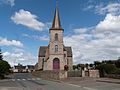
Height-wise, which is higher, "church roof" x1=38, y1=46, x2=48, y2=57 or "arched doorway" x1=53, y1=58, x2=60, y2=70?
"church roof" x1=38, y1=46, x2=48, y2=57

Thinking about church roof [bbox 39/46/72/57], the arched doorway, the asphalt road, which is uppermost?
church roof [bbox 39/46/72/57]

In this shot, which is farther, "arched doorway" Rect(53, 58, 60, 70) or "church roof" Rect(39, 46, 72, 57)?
"church roof" Rect(39, 46, 72, 57)

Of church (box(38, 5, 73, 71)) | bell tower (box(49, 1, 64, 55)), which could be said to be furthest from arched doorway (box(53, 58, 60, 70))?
bell tower (box(49, 1, 64, 55))

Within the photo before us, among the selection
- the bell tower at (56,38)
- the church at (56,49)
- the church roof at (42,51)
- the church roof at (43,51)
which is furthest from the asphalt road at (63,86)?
the church roof at (42,51)

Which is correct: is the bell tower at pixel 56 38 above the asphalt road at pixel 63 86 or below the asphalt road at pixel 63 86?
above

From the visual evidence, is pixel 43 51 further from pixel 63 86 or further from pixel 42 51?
pixel 63 86

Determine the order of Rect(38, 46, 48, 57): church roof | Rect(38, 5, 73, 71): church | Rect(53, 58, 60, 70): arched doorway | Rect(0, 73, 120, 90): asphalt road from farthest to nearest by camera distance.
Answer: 1. Rect(38, 46, 48, 57): church roof
2. Rect(53, 58, 60, 70): arched doorway
3. Rect(38, 5, 73, 71): church
4. Rect(0, 73, 120, 90): asphalt road

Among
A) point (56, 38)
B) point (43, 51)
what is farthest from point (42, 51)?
point (56, 38)

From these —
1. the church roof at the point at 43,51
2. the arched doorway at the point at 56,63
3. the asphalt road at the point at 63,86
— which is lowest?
the asphalt road at the point at 63,86

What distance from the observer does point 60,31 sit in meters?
66.0

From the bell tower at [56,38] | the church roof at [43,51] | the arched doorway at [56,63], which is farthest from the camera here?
the church roof at [43,51]

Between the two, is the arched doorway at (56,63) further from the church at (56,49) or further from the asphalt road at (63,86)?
the asphalt road at (63,86)

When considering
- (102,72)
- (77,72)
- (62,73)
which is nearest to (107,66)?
(102,72)

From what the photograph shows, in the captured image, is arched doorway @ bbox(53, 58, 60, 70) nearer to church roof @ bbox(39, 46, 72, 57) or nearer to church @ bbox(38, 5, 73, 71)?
church @ bbox(38, 5, 73, 71)
